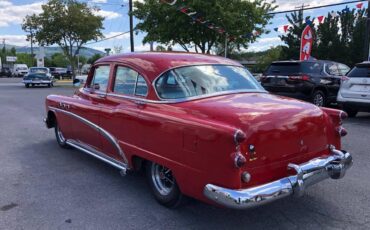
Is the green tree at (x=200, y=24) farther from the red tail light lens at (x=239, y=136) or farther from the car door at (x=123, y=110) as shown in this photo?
the red tail light lens at (x=239, y=136)

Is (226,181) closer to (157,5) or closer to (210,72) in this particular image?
(210,72)

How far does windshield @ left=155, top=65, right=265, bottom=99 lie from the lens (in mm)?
4325

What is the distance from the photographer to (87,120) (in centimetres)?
559

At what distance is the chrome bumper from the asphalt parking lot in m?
0.46

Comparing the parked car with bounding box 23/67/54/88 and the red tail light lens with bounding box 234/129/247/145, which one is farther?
the parked car with bounding box 23/67/54/88

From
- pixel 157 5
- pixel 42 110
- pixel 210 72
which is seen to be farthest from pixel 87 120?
pixel 157 5

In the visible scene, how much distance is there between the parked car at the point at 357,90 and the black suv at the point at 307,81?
192 centimetres

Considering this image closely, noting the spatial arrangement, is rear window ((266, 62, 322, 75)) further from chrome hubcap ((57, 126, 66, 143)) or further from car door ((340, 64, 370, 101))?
chrome hubcap ((57, 126, 66, 143))

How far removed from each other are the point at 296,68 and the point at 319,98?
122 centimetres

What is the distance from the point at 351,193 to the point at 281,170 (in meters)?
1.45

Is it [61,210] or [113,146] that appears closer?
[61,210]

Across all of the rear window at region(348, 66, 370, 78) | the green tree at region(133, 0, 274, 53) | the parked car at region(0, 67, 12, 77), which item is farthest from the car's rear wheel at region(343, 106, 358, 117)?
the parked car at region(0, 67, 12, 77)

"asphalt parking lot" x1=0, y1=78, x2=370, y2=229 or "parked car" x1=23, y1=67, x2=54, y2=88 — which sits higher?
"parked car" x1=23, y1=67, x2=54, y2=88

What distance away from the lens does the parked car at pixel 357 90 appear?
9758mm
